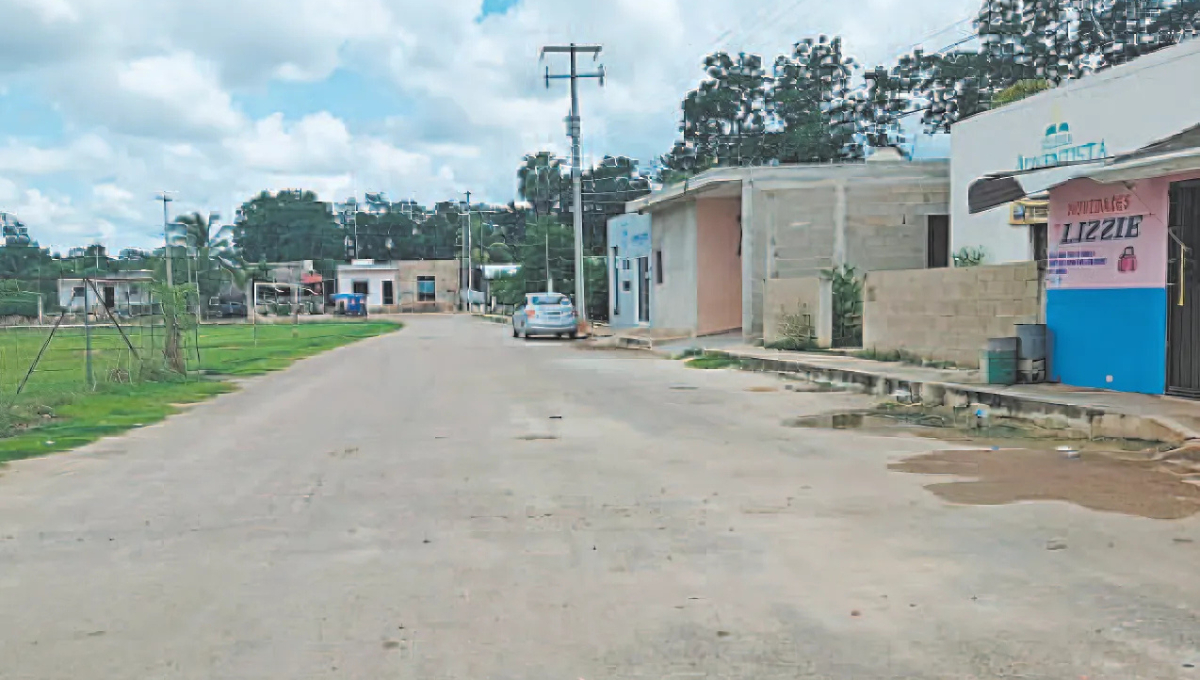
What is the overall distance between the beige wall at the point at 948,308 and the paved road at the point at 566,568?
20.5 feet

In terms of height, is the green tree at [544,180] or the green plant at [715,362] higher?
the green tree at [544,180]

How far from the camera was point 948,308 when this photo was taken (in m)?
19.2

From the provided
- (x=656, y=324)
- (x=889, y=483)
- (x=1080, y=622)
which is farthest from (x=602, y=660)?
(x=656, y=324)

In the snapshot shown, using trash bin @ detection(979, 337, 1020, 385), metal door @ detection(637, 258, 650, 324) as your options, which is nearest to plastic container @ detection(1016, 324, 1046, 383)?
trash bin @ detection(979, 337, 1020, 385)

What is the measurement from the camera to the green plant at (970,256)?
26494mm

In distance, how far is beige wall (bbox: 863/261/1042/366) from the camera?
16922 millimetres

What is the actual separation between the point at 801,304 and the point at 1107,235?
12.5 metres

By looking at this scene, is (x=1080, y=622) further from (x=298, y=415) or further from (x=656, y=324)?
(x=656, y=324)

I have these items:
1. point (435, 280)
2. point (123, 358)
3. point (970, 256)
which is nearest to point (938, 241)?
point (970, 256)

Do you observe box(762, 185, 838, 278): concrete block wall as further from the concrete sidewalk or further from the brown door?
the concrete sidewalk

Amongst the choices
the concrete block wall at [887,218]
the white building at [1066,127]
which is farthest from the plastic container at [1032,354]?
the concrete block wall at [887,218]

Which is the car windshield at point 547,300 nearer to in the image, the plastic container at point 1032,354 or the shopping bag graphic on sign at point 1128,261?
the plastic container at point 1032,354

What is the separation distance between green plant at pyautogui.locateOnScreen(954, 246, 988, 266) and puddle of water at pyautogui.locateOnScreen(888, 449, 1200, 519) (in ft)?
54.2

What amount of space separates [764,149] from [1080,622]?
73.3 m
